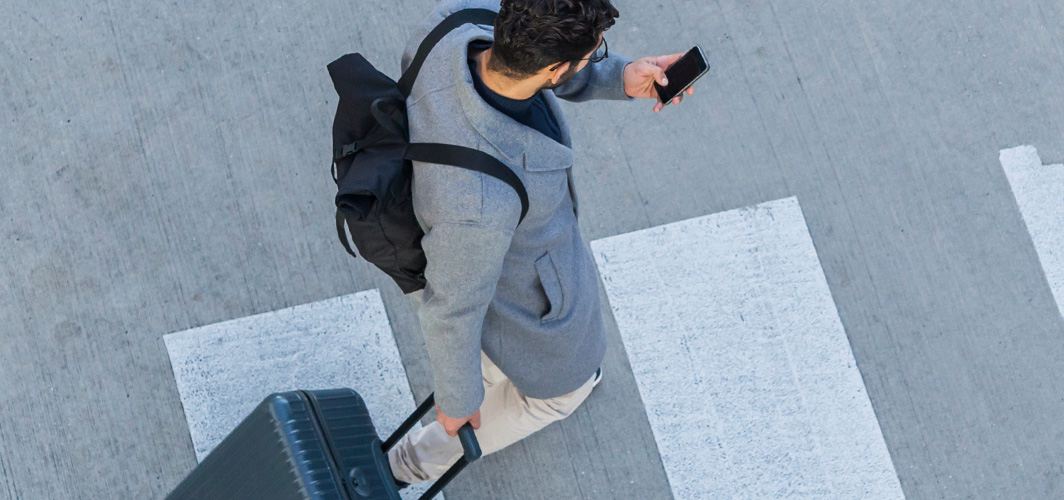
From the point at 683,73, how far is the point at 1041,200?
2.33 metres

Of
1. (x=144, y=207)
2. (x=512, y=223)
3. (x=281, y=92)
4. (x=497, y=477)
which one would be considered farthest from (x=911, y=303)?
(x=144, y=207)

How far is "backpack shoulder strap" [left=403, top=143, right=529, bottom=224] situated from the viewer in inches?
73.4

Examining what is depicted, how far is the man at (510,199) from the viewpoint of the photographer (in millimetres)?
1837

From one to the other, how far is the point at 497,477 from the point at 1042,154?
104 inches

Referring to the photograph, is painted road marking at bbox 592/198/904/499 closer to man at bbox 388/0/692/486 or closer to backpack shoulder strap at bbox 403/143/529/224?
man at bbox 388/0/692/486

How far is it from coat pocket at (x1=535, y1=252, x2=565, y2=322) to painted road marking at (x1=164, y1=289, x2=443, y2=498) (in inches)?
43.7

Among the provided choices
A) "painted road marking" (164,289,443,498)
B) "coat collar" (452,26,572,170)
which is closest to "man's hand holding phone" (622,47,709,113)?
"coat collar" (452,26,572,170)

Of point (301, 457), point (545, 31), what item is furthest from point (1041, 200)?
point (301, 457)

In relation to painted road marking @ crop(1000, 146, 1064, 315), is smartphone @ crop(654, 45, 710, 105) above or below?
above

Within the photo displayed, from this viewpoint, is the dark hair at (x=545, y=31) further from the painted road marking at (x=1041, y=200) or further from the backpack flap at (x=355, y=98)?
the painted road marking at (x=1041, y=200)

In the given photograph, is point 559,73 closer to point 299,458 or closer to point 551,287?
point 551,287

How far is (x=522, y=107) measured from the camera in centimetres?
197

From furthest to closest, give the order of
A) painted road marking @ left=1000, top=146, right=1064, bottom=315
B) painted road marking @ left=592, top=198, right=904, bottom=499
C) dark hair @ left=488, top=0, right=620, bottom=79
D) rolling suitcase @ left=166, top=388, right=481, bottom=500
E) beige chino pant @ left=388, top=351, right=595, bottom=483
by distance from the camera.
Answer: painted road marking @ left=1000, top=146, right=1064, bottom=315, painted road marking @ left=592, top=198, right=904, bottom=499, beige chino pant @ left=388, top=351, right=595, bottom=483, rolling suitcase @ left=166, top=388, right=481, bottom=500, dark hair @ left=488, top=0, right=620, bottom=79

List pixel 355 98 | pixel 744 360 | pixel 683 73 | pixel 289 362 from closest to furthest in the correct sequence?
pixel 355 98, pixel 683 73, pixel 289 362, pixel 744 360
